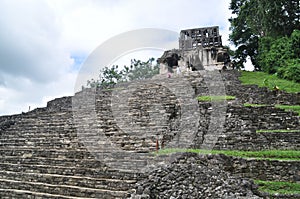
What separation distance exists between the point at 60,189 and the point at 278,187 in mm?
5482

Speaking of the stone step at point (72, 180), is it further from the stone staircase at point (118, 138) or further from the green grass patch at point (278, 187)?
the green grass patch at point (278, 187)

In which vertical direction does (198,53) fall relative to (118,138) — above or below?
above

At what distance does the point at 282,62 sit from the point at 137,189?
13.7 meters

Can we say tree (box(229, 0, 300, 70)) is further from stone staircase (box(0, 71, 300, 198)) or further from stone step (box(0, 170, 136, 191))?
stone step (box(0, 170, 136, 191))

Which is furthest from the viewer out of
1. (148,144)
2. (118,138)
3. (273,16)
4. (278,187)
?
(273,16)

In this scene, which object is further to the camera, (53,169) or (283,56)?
(283,56)

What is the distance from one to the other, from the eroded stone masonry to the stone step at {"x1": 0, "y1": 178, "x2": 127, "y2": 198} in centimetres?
3

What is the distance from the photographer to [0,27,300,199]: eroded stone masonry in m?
6.20

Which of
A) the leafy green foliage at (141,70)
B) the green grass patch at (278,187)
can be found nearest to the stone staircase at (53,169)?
the green grass patch at (278,187)

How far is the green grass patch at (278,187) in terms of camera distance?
5.70m

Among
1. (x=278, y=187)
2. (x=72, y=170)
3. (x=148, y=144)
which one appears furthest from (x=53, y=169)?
(x=278, y=187)

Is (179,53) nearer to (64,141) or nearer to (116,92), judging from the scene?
(116,92)

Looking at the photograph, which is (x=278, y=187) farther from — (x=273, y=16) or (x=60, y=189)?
(x=273, y=16)

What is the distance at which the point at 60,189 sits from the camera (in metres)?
7.55
